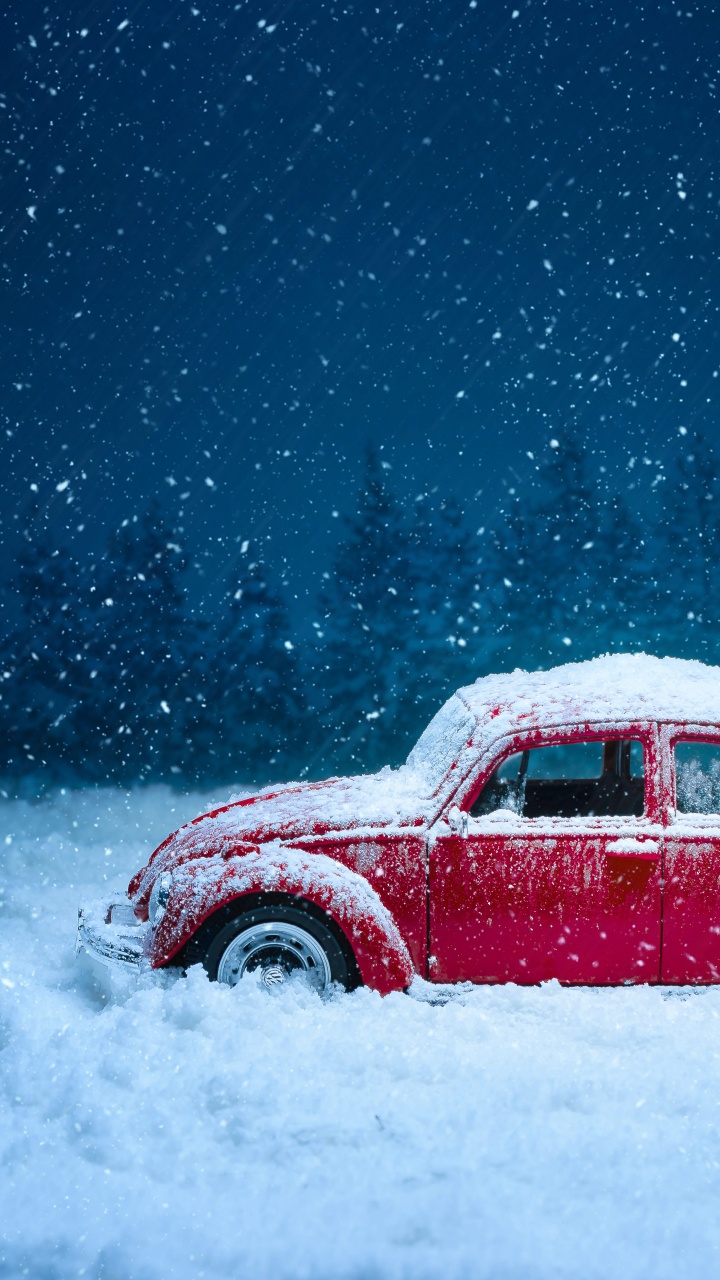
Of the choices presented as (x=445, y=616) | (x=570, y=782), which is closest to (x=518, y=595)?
(x=445, y=616)

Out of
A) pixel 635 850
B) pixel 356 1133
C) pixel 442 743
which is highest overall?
pixel 442 743

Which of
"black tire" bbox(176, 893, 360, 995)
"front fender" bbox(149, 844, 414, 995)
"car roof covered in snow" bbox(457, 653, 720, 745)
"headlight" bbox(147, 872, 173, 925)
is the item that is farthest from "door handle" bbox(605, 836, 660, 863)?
"headlight" bbox(147, 872, 173, 925)

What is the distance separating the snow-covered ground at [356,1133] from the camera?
9.03ft

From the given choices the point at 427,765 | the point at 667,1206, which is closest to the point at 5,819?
the point at 427,765

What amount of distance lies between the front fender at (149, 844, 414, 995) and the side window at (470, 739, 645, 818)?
0.75 metres

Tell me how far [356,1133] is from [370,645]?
2165cm

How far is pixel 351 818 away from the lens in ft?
15.0

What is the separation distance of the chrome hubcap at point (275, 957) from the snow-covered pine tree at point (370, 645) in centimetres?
1521

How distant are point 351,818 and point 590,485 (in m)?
23.7

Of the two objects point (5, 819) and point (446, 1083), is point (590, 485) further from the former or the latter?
point (446, 1083)

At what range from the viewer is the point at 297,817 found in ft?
15.4

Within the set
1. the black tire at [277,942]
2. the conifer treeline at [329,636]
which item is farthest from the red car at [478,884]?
the conifer treeline at [329,636]

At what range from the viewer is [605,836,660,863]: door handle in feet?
14.7

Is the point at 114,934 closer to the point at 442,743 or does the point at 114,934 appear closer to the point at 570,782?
the point at 442,743
